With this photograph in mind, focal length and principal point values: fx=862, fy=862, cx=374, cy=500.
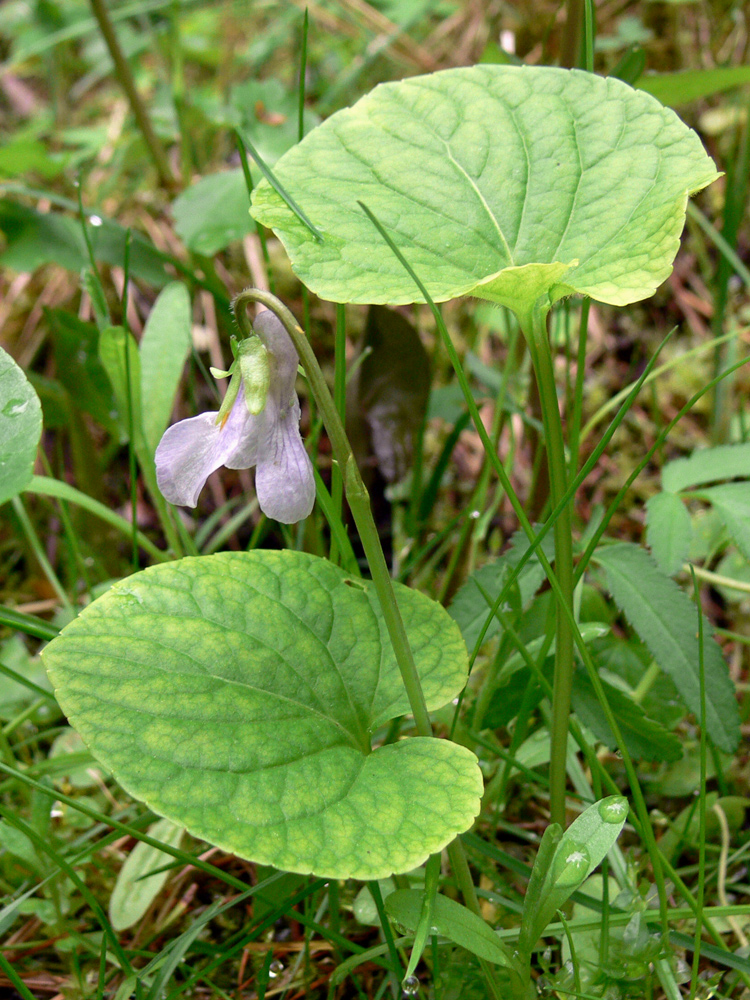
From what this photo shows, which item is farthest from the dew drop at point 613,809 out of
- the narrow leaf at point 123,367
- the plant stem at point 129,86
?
the plant stem at point 129,86

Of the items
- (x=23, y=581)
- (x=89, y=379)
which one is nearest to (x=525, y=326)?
(x=89, y=379)

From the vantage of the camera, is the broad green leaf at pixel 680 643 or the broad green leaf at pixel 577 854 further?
the broad green leaf at pixel 680 643

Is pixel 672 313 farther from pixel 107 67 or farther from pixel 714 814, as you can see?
pixel 107 67

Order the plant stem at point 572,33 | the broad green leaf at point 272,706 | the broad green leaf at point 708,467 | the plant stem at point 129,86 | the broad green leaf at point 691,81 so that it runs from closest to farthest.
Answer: the broad green leaf at point 272,706 → the broad green leaf at point 708,467 → the plant stem at point 572,33 → the broad green leaf at point 691,81 → the plant stem at point 129,86

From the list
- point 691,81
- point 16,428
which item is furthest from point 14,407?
point 691,81

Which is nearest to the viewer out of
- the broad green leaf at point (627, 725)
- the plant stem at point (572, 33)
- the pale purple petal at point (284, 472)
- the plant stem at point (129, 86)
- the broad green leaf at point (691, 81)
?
the pale purple petal at point (284, 472)

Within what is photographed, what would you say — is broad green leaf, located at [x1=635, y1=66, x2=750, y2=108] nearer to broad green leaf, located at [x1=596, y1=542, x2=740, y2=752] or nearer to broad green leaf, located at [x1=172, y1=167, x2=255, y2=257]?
broad green leaf, located at [x1=172, y1=167, x2=255, y2=257]

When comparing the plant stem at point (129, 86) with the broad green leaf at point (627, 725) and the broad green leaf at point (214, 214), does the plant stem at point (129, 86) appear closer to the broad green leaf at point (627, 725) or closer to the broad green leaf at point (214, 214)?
the broad green leaf at point (214, 214)

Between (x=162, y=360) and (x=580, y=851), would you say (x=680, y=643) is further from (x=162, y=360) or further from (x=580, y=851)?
(x=162, y=360)
